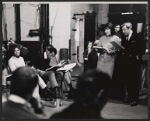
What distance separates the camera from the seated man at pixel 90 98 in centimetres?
185

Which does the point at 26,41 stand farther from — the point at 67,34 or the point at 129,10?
the point at 129,10

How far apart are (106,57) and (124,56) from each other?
29 cm

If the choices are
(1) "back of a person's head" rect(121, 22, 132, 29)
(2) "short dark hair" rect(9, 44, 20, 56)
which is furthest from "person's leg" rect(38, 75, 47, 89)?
(1) "back of a person's head" rect(121, 22, 132, 29)

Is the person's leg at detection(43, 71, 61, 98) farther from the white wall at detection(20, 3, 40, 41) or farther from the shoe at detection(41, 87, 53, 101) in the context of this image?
the white wall at detection(20, 3, 40, 41)

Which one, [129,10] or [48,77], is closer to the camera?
[129,10]

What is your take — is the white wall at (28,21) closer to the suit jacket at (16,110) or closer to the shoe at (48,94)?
the shoe at (48,94)

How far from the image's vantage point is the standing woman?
3.54 m

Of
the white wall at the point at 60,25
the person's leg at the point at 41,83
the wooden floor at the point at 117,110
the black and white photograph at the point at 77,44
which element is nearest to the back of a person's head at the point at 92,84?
the black and white photograph at the point at 77,44

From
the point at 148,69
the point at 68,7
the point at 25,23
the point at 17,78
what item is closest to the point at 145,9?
the point at 148,69

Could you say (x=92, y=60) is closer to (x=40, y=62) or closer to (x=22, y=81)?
(x=40, y=62)

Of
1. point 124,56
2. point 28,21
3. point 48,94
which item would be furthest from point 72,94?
point 28,21

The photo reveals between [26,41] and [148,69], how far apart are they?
62.5 inches

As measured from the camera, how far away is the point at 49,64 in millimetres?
3908

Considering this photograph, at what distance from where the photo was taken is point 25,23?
138 inches
